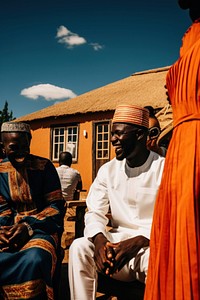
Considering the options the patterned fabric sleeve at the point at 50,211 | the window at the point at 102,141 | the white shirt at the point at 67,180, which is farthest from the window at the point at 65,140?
the patterned fabric sleeve at the point at 50,211

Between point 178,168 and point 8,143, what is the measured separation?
69.8 inches

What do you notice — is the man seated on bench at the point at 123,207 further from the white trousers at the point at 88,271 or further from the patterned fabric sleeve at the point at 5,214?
the patterned fabric sleeve at the point at 5,214

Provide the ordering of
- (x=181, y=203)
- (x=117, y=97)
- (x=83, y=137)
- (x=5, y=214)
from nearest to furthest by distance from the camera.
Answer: (x=181, y=203)
(x=5, y=214)
(x=83, y=137)
(x=117, y=97)

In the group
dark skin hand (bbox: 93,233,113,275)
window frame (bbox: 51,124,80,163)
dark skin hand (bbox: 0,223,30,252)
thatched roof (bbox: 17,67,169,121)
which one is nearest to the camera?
dark skin hand (bbox: 93,233,113,275)

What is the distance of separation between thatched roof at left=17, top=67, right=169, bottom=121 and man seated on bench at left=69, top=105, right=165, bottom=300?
1040cm

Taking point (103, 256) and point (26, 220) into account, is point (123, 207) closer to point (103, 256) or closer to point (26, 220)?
point (103, 256)

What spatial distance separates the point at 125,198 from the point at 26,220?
0.90 metres

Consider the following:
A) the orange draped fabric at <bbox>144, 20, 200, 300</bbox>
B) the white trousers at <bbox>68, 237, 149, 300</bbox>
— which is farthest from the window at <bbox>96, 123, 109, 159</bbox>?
the orange draped fabric at <bbox>144, 20, 200, 300</bbox>

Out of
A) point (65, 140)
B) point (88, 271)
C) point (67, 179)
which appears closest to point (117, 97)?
point (65, 140)

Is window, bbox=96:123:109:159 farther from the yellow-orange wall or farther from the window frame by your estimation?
the window frame

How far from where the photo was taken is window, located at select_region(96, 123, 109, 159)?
48.0ft

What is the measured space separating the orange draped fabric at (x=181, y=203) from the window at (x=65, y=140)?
1352 centimetres

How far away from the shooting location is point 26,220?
2.94 m

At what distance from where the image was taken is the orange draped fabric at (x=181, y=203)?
1.70 metres
